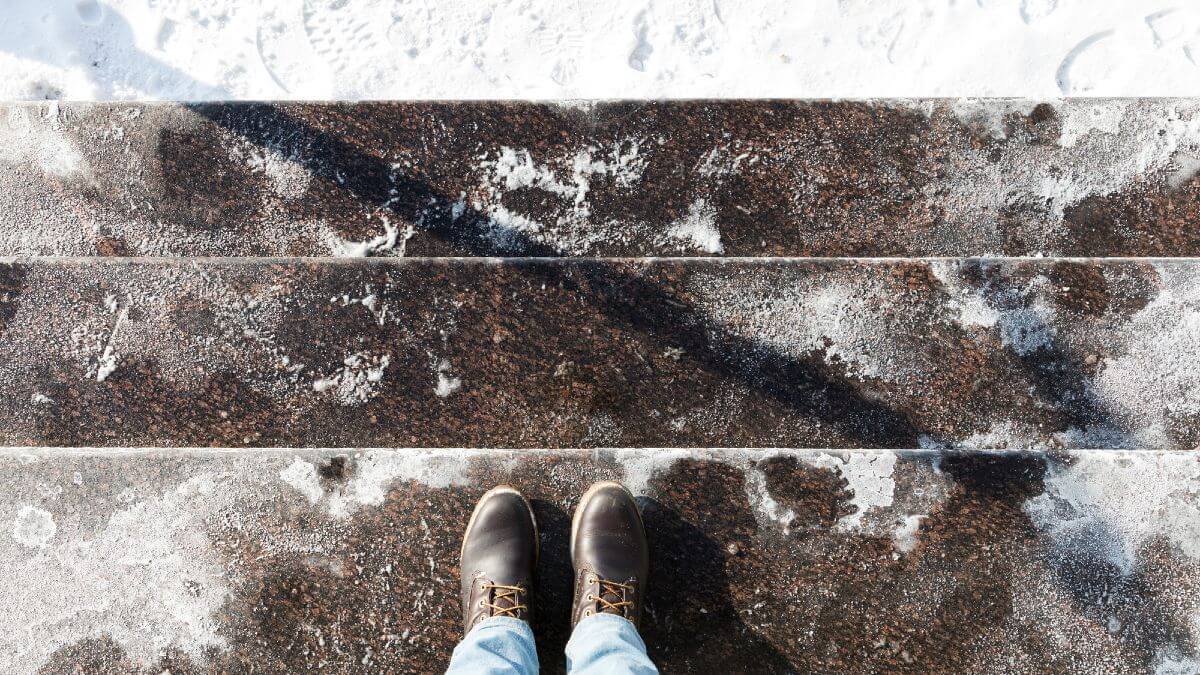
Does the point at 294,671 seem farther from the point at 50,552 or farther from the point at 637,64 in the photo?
the point at 637,64

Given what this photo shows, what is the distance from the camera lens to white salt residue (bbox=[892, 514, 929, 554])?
1.87m

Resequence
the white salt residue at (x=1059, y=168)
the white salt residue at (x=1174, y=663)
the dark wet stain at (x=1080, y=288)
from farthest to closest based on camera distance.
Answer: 1. the white salt residue at (x=1059, y=168)
2. the dark wet stain at (x=1080, y=288)
3. the white salt residue at (x=1174, y=663)

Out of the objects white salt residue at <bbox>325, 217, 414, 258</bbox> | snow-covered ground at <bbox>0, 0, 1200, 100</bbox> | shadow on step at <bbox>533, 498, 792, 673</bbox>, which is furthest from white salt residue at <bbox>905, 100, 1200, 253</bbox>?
white salt residue at <bbox>325, 217, 414, 258</bbox>

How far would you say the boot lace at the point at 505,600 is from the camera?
6.05 feet

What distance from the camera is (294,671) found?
186 centimetres

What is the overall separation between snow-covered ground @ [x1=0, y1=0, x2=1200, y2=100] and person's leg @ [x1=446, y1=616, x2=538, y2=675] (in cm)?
190

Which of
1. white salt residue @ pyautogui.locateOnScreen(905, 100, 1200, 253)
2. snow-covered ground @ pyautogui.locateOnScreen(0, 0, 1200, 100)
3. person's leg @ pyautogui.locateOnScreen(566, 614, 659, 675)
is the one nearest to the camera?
person's leg @ pyautogui.locateOnScreen(566, 614, 659, 675)

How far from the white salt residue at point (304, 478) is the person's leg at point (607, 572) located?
780mm

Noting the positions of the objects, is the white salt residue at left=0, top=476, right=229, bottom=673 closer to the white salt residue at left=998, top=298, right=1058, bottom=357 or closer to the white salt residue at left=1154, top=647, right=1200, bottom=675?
the white salt residue at left=998, top=298, right=1058, bottom=357

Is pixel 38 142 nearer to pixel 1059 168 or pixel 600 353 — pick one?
pixel 600 353

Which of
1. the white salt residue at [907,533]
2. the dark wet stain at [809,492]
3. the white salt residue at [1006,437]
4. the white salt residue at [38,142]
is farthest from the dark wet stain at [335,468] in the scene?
the white salt residue at [1006,437]

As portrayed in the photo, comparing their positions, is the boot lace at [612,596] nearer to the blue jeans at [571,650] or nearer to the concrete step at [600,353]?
the blue jeans at [571,650]

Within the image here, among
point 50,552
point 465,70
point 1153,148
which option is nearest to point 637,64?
point 465,70

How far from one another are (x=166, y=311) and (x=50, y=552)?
0.78 metres
